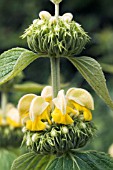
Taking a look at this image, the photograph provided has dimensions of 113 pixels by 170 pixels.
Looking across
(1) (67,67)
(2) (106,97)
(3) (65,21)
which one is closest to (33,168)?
(2) (106,97)

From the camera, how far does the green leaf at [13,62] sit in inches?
61.3

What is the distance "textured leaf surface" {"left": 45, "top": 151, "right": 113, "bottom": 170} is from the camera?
5.36 feet

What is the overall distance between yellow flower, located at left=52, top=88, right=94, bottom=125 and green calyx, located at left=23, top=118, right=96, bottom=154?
26 millimetres

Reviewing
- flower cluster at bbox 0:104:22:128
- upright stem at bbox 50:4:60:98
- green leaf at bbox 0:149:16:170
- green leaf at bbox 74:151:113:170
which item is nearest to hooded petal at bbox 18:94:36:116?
upright stem at bbox 50:4:60:98

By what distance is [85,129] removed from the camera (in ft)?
5.51

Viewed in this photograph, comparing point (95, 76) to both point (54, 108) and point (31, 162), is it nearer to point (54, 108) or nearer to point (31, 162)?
point (54, 108)

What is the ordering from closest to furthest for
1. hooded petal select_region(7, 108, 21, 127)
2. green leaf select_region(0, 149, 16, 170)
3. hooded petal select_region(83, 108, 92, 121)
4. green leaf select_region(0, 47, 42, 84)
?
green leaf select_region(0, 47, 42, 84), hooded petal select_region(83, 108, 92, 121), green leaf select_region(0, 149, 16, 170), hooded petal select_region(7, 108, 21, 127)

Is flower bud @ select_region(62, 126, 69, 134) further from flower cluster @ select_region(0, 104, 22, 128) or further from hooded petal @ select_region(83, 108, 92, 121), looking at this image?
flower cluster @ select_region(0, 104, 22, 128)

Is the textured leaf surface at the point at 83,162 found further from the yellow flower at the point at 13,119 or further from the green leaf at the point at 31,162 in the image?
the yellow flower at the point at 13,119

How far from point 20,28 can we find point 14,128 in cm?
455

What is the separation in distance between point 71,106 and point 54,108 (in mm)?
71

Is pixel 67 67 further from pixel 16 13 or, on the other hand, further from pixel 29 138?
pixel 29 138

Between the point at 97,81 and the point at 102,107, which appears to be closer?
the point at 97,81

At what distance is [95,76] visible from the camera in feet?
5.20
